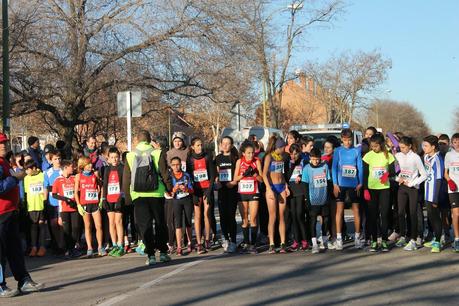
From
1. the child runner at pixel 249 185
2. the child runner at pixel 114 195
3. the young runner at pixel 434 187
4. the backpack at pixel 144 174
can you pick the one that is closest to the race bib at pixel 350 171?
the young runner at pixel 434 187

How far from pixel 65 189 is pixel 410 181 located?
5.89m

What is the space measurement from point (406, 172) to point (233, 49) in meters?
12.1

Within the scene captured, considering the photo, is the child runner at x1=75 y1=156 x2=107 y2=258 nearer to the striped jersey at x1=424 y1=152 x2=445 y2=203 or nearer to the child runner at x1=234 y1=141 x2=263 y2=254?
the child runner at x1=234 y1=141 x2=263 y2=254

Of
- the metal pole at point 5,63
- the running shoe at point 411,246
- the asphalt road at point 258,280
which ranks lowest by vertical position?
the asphalt road at point 258,280

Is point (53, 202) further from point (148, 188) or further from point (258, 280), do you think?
point (258, 280)

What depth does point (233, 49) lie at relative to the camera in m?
22.9

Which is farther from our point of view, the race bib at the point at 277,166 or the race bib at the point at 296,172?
the race bib at the point at 296,172

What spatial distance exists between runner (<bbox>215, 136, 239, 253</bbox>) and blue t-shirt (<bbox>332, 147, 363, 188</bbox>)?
1.74 meters

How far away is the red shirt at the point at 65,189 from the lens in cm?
1245

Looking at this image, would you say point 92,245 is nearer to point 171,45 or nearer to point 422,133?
point 171,45

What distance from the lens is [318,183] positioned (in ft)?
38.7

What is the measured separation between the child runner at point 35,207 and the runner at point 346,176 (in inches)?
206

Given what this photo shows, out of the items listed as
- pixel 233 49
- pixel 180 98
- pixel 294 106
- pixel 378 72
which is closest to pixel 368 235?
pixel 233 49

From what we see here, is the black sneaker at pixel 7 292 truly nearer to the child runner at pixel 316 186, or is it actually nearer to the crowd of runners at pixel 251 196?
the crowd of runners at pixel 251 196
